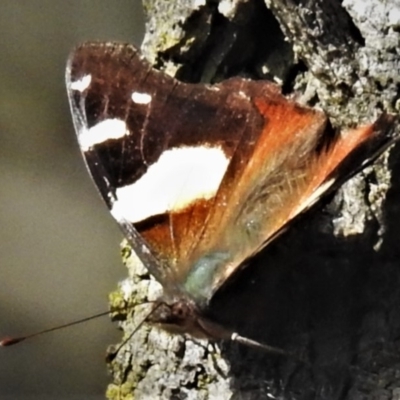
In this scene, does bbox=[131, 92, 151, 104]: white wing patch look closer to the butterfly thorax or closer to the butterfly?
the butterfly

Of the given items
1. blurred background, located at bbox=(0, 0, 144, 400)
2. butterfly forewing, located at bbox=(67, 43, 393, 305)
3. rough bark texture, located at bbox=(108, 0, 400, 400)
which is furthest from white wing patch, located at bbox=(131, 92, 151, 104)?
blurred background, located at bbox=(0, 0, 144, 400)

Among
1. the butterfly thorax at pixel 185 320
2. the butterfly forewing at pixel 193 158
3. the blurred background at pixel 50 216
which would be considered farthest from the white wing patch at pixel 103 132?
the blurred background at pixel 50 216

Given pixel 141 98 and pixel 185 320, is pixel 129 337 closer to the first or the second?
pixel 185 320

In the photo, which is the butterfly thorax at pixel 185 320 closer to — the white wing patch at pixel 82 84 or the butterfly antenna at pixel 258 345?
the butterfly antenna at pixel 258 345

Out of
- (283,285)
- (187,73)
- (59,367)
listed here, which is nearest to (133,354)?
(283,285)

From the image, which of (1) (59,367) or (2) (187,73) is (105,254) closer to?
(1) (59,367)

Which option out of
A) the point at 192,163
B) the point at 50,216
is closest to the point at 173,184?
the point at 192,163
